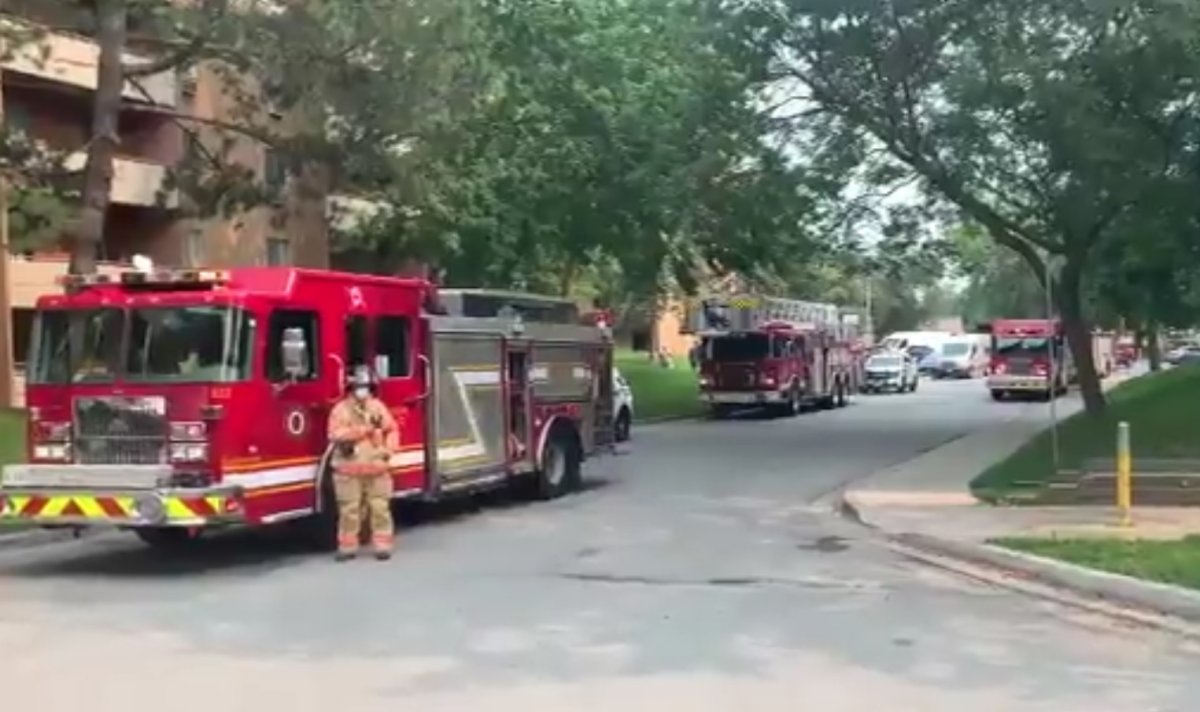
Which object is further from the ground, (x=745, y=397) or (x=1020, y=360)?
(x=1020, y=360)

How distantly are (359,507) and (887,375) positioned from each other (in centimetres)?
5079

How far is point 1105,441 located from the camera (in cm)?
2266

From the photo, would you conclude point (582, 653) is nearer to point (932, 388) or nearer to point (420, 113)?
point (420, 113)

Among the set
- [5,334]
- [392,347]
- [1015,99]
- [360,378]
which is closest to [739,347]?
[5,334]

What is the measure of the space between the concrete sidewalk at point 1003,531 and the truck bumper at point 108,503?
599cm

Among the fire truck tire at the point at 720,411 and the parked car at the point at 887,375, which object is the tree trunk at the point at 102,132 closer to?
the fire truck tire at the point at 720,411

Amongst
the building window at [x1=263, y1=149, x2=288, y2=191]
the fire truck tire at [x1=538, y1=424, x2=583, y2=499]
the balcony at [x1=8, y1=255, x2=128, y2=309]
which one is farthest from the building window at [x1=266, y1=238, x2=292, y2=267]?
the fire truck tire at [x1=538, y1=424, x2=583, y2=499]

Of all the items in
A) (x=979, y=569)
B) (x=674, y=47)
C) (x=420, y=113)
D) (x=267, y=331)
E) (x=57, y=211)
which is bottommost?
(x=979, y=569)

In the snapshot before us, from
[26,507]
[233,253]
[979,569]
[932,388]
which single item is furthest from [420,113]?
[932,388]

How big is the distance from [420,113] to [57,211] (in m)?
4.91

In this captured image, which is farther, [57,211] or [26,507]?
[57,211]

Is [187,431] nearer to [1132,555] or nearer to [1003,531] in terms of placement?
[1003,531]

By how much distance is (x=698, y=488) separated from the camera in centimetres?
2214

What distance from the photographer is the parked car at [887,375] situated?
63781 millimetres
